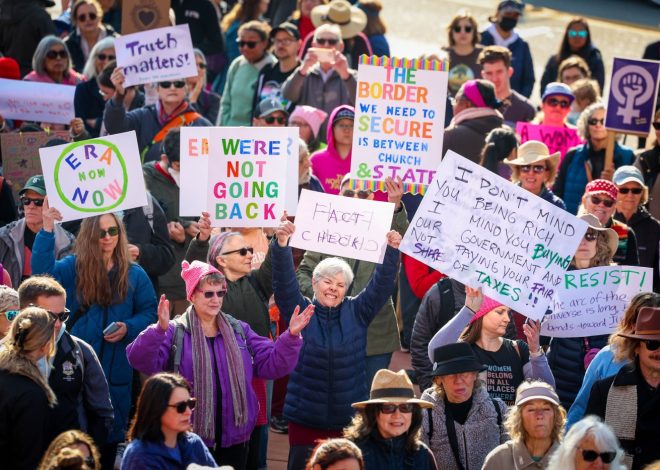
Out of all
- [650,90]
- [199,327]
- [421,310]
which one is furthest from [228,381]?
[650,90]

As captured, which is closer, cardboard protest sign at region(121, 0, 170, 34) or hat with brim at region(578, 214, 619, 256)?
hat with brim at region(578, 214, 619, 256)

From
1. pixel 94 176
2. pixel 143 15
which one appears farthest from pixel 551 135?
pixel 94 176

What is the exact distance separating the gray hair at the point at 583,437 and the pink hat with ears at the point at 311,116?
21.5 ft

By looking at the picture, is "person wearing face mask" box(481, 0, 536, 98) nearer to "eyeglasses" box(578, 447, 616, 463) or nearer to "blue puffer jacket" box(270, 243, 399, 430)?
"blue puffer jacket" box(270, 243, 399, 430)

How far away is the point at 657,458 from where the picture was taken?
784 centimetres

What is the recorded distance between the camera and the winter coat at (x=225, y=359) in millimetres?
8438

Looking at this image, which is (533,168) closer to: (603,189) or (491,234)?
(603,189)

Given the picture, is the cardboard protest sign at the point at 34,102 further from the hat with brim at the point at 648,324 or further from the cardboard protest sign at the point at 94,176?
the hat with brim at the point at 648,324

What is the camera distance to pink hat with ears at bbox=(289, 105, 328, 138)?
13383 mm

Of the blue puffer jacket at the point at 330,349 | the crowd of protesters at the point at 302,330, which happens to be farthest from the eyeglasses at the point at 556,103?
the blue puffer jacket at the point at 330,349

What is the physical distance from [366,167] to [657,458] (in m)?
3.73

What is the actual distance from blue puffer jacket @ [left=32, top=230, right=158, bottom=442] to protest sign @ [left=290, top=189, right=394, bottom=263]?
1.07 meters

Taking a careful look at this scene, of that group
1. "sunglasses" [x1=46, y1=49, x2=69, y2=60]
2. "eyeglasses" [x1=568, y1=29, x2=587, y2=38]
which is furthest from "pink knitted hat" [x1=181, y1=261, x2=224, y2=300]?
"eyeglasses" [x1=568, y1=29, x2=587, y2=38]

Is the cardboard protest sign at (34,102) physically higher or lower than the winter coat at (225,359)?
higher
